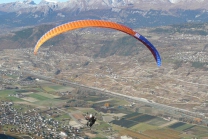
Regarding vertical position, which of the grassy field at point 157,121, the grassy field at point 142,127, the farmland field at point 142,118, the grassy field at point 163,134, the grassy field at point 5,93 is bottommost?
the grassy field at point 163,134

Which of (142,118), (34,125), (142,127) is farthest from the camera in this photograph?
(142,118)

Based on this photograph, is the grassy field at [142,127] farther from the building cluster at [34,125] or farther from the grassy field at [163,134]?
the building cluster at [34,125]

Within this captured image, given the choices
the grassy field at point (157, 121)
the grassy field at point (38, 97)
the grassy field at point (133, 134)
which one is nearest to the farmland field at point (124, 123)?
the grassy field at point (133, 134)

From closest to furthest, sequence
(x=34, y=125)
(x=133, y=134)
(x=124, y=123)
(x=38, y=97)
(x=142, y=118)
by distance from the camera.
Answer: (x=133, y=134) < (x=34, y=125) < (x=124, y=123) < (x=142, y=118) < (x=38, y=97)

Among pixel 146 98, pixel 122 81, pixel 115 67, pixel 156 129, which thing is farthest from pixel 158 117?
pixel 115 67

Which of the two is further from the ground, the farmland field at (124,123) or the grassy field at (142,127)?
the farmland field at (124,123)

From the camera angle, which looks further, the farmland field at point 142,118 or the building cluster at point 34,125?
the farmland field at point 142,118

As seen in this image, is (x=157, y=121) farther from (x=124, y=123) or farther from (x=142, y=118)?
(x=124, y=123)

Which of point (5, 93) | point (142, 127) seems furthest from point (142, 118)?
point (5, 93)

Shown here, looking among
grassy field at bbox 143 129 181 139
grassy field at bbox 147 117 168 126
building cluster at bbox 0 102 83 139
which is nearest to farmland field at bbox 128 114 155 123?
grassy field at bbox 147 117 168 126

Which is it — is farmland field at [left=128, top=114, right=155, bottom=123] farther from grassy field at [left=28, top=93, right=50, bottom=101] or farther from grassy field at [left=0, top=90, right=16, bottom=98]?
grassy field at [left=0, top=90, right=16, bottom=98]
